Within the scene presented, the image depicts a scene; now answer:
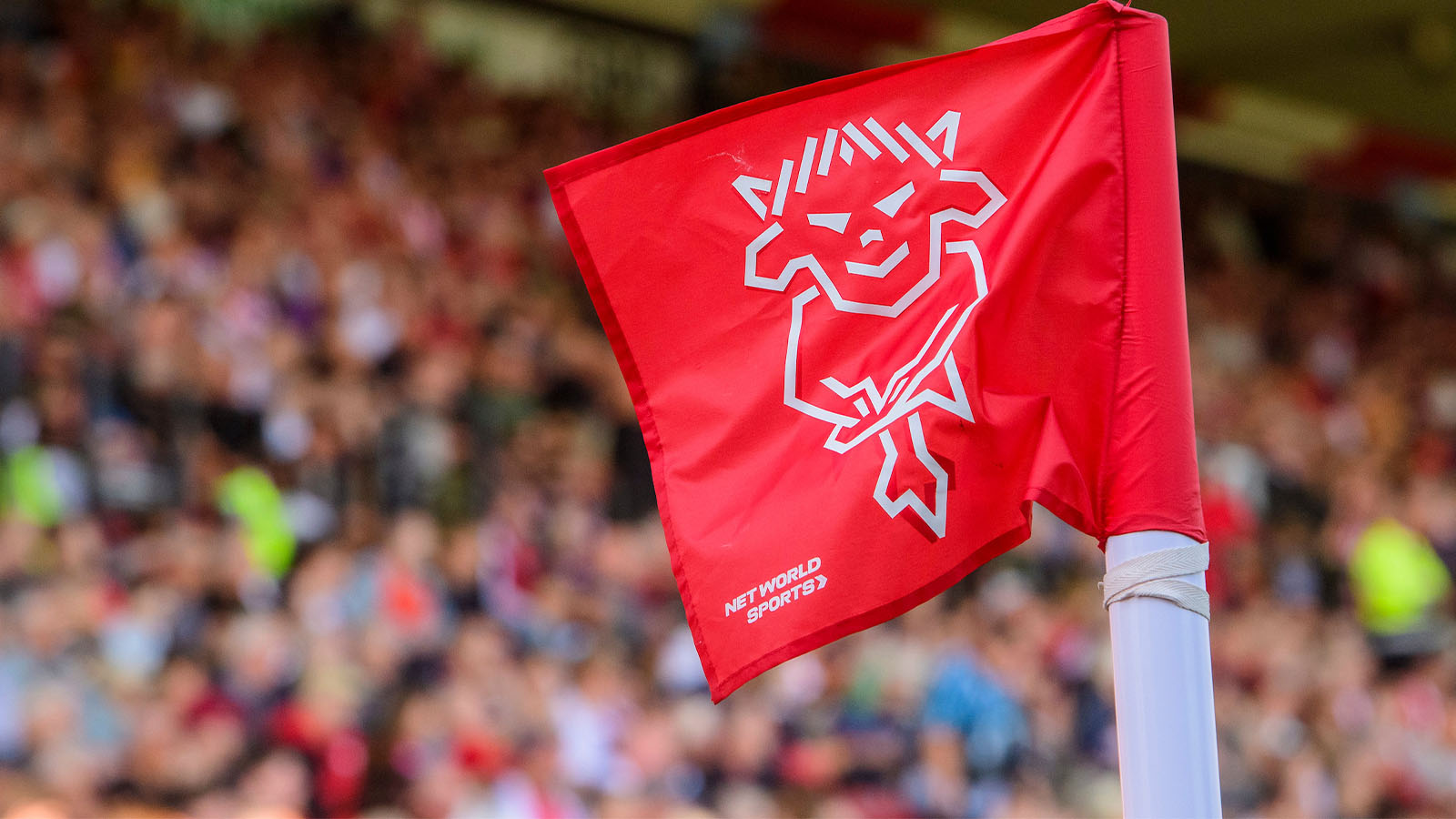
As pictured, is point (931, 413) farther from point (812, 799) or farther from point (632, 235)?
point (812, 799)

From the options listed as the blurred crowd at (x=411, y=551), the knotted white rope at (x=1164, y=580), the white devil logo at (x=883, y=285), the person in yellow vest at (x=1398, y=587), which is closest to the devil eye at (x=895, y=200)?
the white devil logo at (x=883, y=285)

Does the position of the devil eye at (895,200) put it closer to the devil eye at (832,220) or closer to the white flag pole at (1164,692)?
the devil eye at (832,220)

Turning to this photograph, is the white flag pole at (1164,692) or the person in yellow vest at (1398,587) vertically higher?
the white flag pole at (1164,692)

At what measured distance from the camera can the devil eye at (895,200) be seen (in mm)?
2516

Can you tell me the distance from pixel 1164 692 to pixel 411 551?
558 centimetres

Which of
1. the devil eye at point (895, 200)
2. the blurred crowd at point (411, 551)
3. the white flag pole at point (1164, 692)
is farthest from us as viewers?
the blurred crowd at point (411, 551)

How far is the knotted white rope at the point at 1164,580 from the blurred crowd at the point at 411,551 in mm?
4486

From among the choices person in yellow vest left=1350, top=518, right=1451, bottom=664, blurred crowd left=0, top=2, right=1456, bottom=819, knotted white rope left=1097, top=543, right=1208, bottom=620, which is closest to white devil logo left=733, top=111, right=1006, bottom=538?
knotted white rope left=1097, top=543, right=1208, bottom=620

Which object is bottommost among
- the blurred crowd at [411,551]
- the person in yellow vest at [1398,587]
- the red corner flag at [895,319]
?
the person in yellow vest at [1398,587]

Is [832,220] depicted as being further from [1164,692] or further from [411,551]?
[411,551]

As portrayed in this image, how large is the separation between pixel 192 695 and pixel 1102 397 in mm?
4754

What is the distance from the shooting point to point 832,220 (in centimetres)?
257

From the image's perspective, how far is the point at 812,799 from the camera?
7270mm

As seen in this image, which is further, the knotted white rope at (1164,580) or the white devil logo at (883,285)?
the white devil logo at (883,285)
